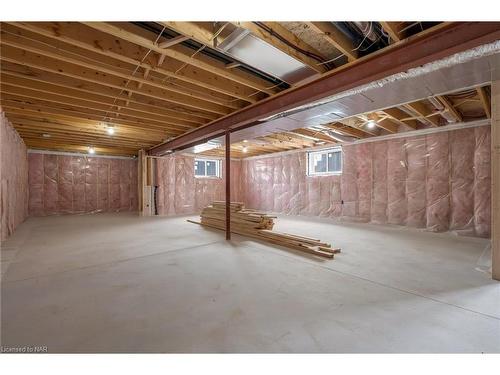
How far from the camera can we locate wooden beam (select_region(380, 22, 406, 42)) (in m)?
1.86

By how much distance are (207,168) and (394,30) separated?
8429 mm

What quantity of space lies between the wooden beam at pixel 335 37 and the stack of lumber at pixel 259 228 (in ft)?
8.09

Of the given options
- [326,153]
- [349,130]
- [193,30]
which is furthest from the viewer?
[326,153]

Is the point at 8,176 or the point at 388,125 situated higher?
the point at 388,125

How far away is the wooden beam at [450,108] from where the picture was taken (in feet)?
11.2

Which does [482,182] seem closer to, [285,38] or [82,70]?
[285,38]

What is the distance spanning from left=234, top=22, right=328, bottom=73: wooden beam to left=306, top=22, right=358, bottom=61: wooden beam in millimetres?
307

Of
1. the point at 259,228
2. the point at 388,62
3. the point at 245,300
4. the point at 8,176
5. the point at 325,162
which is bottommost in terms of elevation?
the point at 245,300

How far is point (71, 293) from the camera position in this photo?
6.73ft

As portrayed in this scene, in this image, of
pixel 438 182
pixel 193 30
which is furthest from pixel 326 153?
pixel 193 30

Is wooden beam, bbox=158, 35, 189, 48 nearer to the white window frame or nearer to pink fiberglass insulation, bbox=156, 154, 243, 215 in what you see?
the white window frame

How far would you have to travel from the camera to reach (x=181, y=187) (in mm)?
8492

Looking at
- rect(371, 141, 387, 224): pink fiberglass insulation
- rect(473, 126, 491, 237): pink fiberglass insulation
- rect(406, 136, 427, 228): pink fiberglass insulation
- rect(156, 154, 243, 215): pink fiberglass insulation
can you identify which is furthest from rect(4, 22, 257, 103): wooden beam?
rect(156, 154, 243, 215): pink fiberglass insulation
